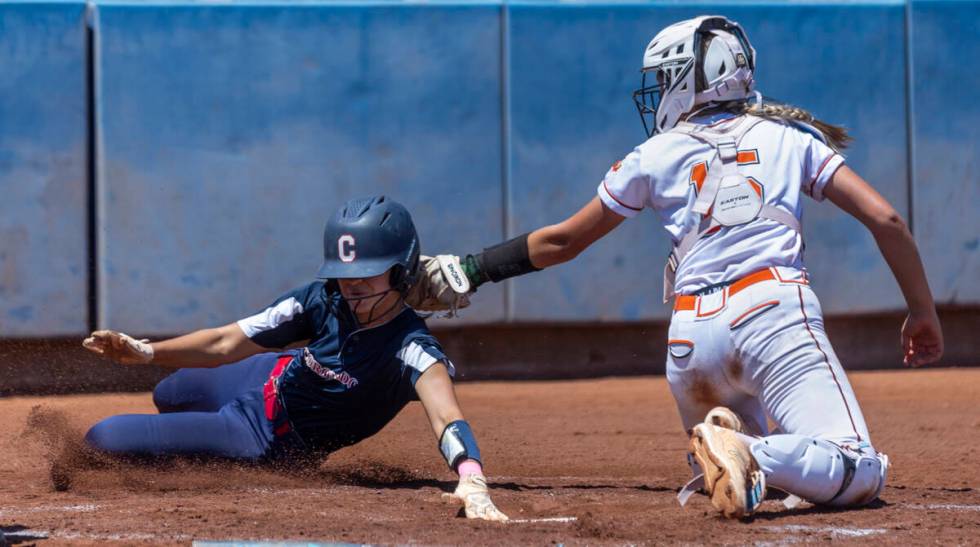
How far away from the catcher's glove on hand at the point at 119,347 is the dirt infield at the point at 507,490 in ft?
1.40

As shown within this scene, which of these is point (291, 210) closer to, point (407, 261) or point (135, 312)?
point (135, 312)

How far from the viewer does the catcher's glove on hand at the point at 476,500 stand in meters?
3.90

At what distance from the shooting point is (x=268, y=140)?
8164 millimetres

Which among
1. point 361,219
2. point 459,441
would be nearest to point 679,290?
point 459,441

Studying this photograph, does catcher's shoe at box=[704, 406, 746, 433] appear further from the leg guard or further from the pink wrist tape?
the pink wrist tape

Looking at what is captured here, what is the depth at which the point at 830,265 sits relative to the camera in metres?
8.69

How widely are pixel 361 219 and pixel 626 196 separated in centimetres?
99

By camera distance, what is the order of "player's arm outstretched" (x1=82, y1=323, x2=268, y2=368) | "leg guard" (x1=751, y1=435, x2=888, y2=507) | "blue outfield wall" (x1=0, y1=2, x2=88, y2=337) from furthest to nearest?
"blue outfield wall" (x1=0, y1=2, x2=88, y2=337)
"player's arm outstretched" (x1=82, y1=323, x2=268, y2=368)
"leg guard" (x1=751, y1=435, x2=888, y2=507)

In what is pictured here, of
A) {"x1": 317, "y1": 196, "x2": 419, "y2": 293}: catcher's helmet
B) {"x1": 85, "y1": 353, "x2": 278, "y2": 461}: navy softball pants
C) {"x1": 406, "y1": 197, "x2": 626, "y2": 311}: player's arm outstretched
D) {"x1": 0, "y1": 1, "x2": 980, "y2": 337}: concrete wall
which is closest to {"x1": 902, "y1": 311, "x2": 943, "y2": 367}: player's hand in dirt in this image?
{"x1": 406, "y1": 197, "x2": 626, "y2": 311}: player's arm outstretched

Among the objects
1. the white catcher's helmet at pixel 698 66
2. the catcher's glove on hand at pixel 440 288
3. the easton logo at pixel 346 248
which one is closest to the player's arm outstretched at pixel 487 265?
the catcher's glove on hand at pixel 440 288

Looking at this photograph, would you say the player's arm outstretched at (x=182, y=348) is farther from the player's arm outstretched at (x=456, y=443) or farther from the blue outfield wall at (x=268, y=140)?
the blue outfield wall at (x=268, y=140)

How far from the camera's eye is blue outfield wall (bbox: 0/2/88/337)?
7.88 metres

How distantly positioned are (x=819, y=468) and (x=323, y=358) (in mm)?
1876

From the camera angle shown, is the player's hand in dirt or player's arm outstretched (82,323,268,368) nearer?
the player's hand in dirt
